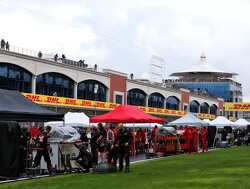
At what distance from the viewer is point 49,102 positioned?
46.5m

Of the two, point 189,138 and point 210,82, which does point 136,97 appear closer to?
point 189,138

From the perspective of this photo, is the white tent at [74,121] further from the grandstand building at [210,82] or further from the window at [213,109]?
the grandstand building at [210,82]

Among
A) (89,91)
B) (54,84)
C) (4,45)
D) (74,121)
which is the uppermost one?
(4,45)

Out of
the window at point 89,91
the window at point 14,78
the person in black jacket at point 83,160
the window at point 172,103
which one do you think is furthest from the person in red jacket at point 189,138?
the window at point 172,103

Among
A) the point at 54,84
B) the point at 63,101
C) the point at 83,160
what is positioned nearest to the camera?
the point at 83,160

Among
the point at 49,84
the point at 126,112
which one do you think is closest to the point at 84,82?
the point at 49,84

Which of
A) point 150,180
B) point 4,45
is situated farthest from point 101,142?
point 4,45

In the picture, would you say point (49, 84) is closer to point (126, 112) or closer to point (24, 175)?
point (126, 112)

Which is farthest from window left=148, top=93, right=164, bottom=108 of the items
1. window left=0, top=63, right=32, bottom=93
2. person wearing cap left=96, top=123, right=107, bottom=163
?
person wearing cap left=96, top=123, right=107, bottom=163

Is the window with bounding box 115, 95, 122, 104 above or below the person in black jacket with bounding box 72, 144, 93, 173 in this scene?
above

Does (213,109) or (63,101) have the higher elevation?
(213,109)

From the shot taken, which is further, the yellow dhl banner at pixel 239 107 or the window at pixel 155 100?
the yellow dhl banner at pixel 239 107

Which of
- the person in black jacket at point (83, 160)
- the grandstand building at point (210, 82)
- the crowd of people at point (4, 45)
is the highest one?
the grandstand building at point (210, 82)

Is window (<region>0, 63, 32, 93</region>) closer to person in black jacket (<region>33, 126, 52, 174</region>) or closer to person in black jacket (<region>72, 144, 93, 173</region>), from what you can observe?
person in black jacket (<region>72, 144, 93, 173</region>)
